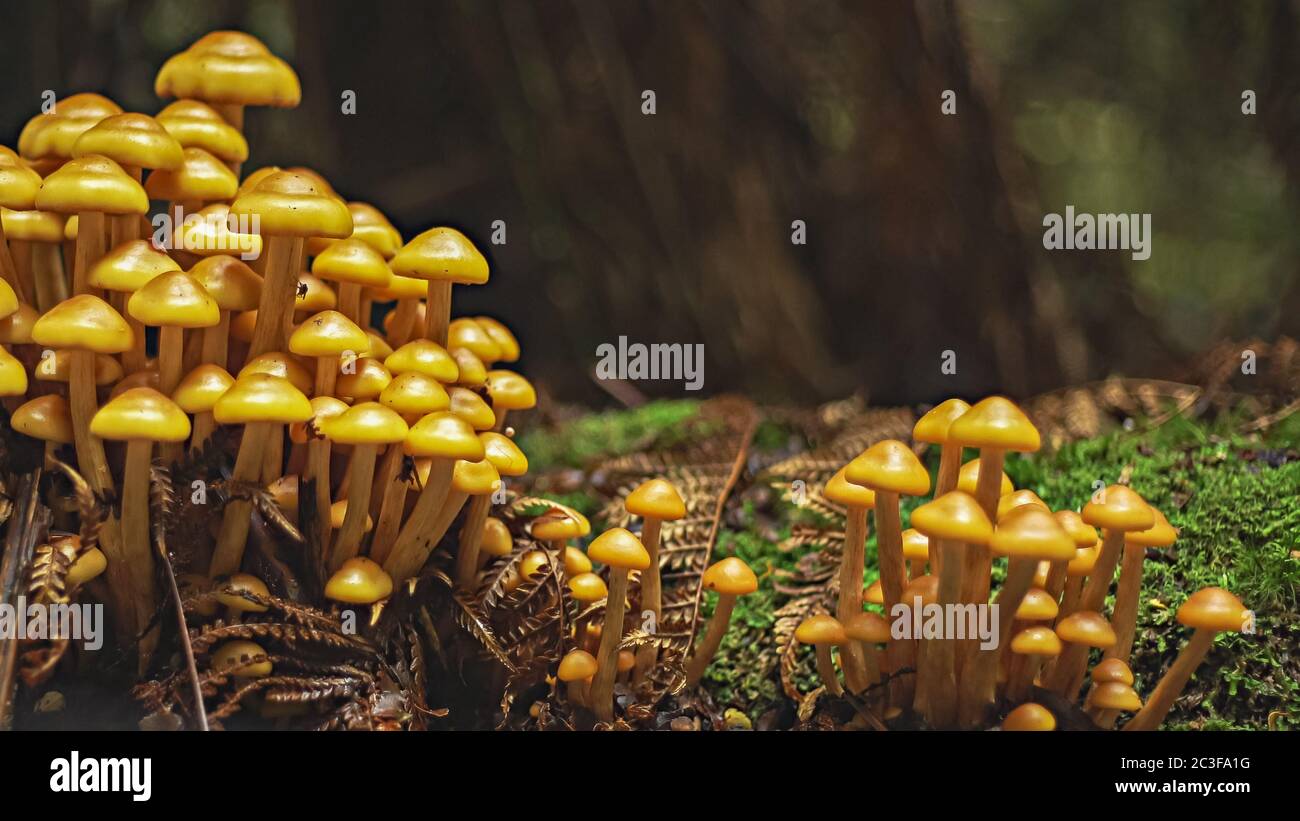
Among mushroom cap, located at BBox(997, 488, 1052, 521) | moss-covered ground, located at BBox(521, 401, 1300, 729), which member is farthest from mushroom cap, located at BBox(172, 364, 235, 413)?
mushroom cap, located at BBox(997, 488, 1052, 521)

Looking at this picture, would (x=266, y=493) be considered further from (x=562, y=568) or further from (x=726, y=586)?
(x=726, y=586)

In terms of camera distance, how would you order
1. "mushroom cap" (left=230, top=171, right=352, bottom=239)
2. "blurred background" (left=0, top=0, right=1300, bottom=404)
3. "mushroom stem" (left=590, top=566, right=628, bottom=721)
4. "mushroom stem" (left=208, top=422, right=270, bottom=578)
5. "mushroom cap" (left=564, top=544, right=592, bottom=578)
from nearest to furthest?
"mushroom cap" (left=230, top=171, right=352, bottom=239)
"mushroom stem" (left=208, top=422, right=270, bottom=578)
"mushroom stem" (left=590, top=566, right=628, bottom=721)
"mushroom cap" (left=564, top=544, right=592, bottom=578)
"blurred background" (left=0, top=0, right=1300, bottom=404)

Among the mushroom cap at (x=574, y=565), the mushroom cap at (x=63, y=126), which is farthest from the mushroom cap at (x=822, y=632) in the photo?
the mushroom cap at (x=63, y=126)

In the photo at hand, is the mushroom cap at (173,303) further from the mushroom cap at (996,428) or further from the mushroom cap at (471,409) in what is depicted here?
the mushroom cap at (996,428)

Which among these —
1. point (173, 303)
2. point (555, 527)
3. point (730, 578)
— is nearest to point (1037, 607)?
point (730, 578)

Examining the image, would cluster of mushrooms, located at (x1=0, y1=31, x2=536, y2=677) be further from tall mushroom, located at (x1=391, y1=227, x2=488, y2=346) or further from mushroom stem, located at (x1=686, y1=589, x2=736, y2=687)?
mushroom stem, located at (x1=686, y1=589, x2=736, y2=687)

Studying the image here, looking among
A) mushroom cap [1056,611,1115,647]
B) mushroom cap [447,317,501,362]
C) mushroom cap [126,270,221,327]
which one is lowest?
mushroom cap [1056,611,1115,647]

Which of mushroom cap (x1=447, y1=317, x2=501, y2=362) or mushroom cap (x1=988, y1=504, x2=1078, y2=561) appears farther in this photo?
mushroom cap (x1=447, y1=317, x2=501, y2=362)

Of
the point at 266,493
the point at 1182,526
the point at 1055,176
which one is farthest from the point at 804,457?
the point at 1055,176
